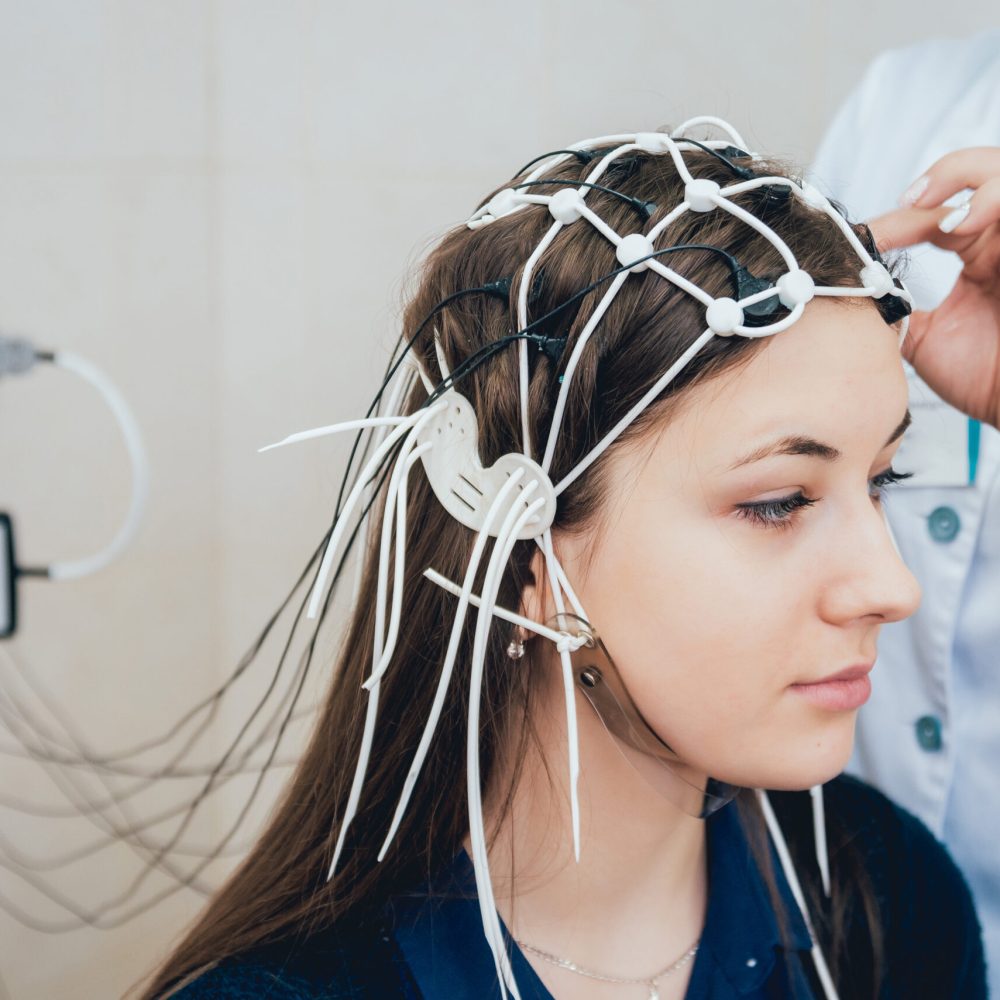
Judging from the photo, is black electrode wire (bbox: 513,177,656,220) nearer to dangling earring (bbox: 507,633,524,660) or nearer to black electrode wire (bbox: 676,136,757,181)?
black electrode wire (bbox: 676,136,757,181)

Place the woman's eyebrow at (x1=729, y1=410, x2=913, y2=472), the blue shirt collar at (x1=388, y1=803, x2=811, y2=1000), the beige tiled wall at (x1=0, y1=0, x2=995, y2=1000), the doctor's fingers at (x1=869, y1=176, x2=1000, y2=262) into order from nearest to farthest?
the woman's eyebrow at (x1=729, y1=410, x2=913, y2=472), the blue shirt collar at (x1=388, y1=803, x2=811, y2=1000), the doctor's fingers at (x1=869, y1=176, x2=1000, y2=262), the beige tiled wall at (x1=0, y1=0, x2=995, y2=1000)

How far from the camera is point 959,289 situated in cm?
113

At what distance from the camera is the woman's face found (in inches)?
31.1

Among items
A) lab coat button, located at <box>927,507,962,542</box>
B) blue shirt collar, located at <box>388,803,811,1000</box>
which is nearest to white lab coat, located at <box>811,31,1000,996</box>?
lab coat button, located at <box>927,507,962,542</box>

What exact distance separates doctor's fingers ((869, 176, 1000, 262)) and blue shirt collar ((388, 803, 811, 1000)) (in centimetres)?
61

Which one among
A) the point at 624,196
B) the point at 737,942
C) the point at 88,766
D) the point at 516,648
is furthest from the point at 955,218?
the point at 88,766

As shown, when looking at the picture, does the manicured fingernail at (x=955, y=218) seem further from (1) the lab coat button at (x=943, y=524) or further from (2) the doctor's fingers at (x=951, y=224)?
(1) the lab coat button at (x=943, y=524)

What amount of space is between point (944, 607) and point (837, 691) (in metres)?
0.43

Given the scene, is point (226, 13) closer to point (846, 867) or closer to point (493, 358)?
point (493, 358)

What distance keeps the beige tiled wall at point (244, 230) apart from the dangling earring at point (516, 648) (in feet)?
2.21

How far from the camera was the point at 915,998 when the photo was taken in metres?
1.09

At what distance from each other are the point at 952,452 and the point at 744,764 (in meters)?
0.58

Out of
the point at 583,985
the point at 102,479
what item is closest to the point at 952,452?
the point at 583,985

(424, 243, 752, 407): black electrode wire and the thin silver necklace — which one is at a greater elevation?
(424, 243, 752, 407): black electrode wire
